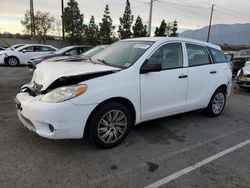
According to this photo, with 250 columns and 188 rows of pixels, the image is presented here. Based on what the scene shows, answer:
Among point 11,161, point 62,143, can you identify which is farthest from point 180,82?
point 11,161

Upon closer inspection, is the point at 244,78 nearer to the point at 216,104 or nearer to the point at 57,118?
the point at 216,104

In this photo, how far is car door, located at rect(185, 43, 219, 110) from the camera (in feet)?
14.8

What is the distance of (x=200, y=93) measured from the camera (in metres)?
4.76

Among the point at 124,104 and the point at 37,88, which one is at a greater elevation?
the point at 37,88

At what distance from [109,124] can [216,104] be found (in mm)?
2932

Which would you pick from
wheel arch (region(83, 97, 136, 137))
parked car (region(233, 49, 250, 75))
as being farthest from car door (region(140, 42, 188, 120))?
parked car (region(233, 49, 250, 75))

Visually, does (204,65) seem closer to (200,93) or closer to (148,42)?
(200,93)

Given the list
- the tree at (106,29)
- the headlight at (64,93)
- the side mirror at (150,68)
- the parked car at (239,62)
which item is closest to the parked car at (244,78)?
the parked car at (239,62)

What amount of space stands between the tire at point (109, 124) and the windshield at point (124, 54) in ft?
2.42

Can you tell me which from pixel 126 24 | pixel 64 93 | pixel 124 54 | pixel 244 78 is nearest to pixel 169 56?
pixel 124 54

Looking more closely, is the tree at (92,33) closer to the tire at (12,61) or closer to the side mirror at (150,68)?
the tire at (12,61)

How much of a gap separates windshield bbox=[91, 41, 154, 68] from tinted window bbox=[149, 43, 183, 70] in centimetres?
21

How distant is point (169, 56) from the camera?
4.21 meters

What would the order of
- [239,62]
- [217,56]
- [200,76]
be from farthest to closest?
1. [239,62]
2. [217,56]
3. [200,76]
